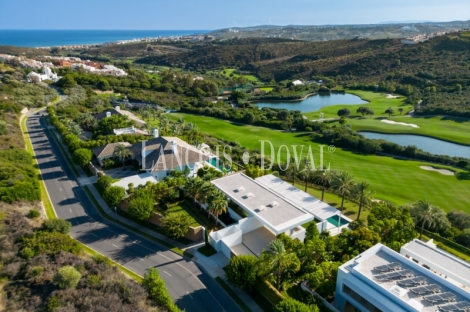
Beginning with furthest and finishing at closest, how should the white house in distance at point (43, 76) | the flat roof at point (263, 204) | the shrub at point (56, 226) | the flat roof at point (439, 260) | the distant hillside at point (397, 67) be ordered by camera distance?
1. the white house in distance at point (43, 76)
2. the distant hillside at point (397, 67)
3. the flat roof at point (263, 204)
4. the shrub at point (56, 226)
5. the flat roof at point (439, 260)

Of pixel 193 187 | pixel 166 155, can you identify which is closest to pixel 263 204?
pixel 193 187

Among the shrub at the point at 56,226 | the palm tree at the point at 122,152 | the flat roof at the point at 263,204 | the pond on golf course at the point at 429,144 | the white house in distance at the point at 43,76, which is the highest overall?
the white house in distance at the point at 43,76

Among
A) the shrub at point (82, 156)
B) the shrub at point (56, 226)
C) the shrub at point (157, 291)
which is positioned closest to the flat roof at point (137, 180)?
the shrub at point (82, 156)

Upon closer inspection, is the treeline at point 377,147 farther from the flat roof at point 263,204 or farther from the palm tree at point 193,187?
the palm tree at point 193,187

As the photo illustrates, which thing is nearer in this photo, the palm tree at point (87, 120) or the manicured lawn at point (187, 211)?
the manicured lawn at point (187, 211)

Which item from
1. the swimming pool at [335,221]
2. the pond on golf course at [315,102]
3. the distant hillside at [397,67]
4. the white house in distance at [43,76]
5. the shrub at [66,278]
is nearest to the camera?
the shrub at [66,278]

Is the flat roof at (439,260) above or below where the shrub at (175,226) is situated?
above

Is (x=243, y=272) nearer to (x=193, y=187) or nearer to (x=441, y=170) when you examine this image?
(x=193, y=187)
